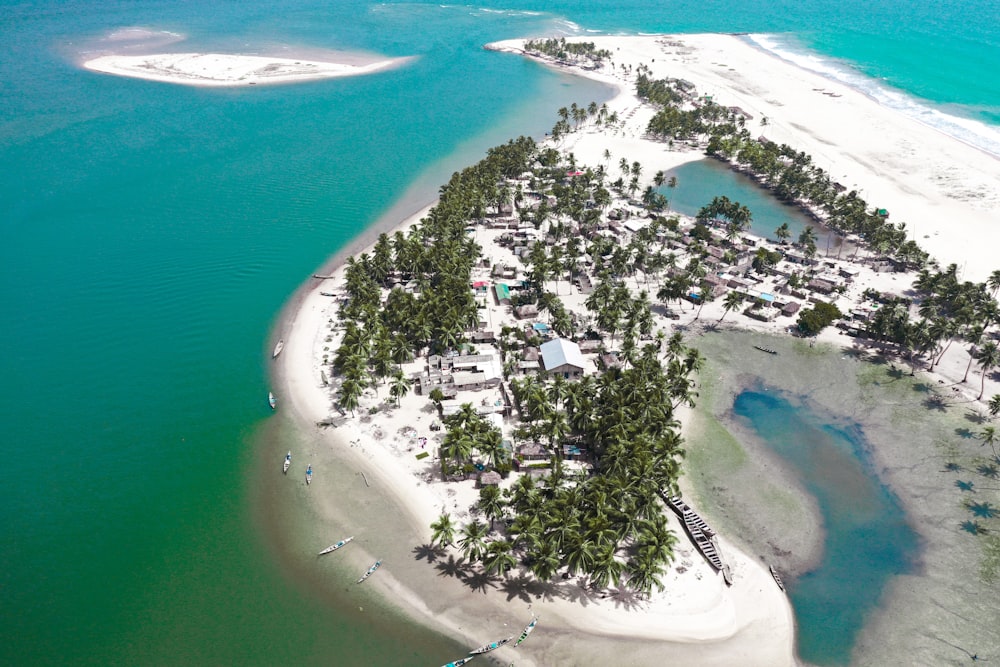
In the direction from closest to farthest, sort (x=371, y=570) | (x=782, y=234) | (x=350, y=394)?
1. (x=371, y=570)
2. (x=350, y=394)
3. (x=782, y=234)

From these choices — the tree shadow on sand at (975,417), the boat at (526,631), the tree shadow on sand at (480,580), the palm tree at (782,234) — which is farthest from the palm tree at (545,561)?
the palm tree at (782,234)

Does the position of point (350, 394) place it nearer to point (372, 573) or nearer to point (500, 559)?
point (372, 573)

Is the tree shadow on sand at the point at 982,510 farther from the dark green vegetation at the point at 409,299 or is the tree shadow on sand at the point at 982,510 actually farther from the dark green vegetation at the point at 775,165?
the dark green vegetation at the point at 409,299

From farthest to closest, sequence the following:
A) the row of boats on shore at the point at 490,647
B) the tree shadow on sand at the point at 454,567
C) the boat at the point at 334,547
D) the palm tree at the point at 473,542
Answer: the boat at the point at 334,547, the tree shadow on sand at the point at 454,567, the palm tree at the point at 473,542, the row of boats on shore at the point at 490,647

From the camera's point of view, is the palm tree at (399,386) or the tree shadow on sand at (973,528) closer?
the tree shadow on sand at (973,528)

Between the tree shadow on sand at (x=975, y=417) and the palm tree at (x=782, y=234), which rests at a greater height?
the palm tree at (x=782, y=234)

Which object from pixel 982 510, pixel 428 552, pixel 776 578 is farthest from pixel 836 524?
pixel 428 552
